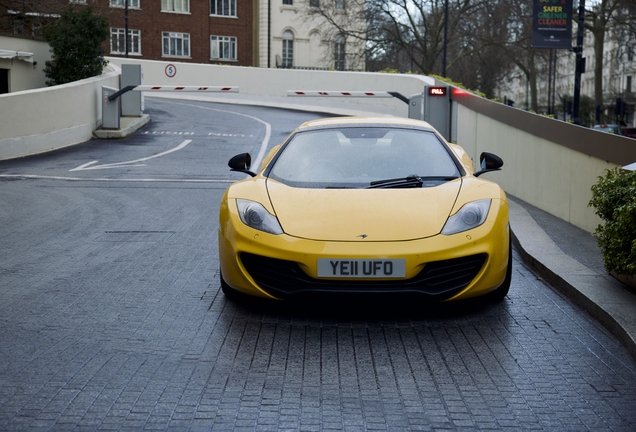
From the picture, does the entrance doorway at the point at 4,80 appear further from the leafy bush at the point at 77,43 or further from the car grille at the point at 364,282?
the car grille at the point at 364,282

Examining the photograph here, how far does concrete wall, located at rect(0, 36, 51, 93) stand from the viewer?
96.8ft

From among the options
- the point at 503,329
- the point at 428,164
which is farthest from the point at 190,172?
the point at 503,329

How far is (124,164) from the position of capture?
17750mm

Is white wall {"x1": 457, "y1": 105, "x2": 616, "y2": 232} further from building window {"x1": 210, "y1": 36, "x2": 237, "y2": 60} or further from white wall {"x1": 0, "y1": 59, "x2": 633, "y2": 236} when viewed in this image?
building window {"x1": 210, "y1": 36, "x2": 237, "y2": 60}

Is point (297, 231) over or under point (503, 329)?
over

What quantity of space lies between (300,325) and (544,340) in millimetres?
1564

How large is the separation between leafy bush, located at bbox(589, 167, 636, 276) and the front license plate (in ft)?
5.33

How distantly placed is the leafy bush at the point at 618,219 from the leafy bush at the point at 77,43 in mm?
22757

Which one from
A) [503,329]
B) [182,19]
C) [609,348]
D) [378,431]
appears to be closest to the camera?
[378,431]

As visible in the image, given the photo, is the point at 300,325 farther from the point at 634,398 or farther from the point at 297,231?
the point at 634,398

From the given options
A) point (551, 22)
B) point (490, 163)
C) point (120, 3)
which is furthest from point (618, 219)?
point (120, 3)

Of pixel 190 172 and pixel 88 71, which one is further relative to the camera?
pixel 88 71

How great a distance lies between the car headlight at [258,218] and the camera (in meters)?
6.00

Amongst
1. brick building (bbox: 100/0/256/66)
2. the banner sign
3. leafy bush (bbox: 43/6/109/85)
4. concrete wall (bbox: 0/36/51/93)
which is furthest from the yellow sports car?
brick building (bbox: 100/0/256/66)
